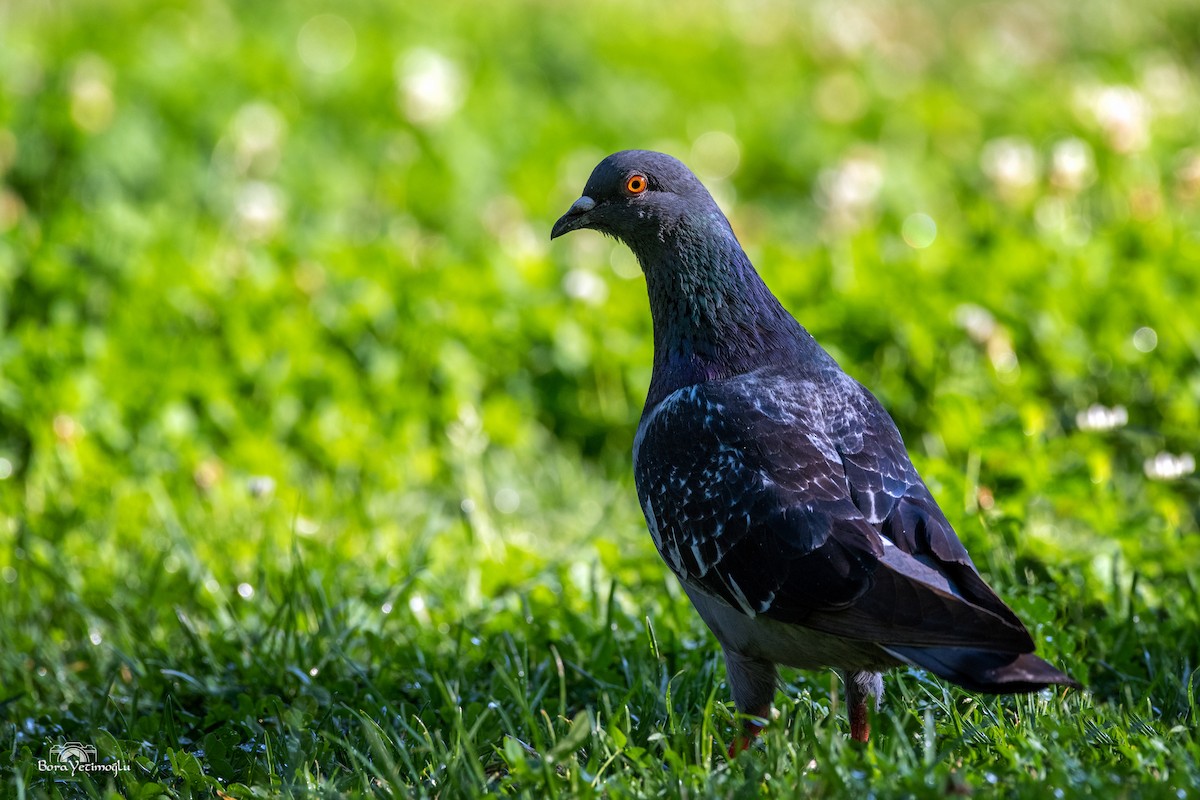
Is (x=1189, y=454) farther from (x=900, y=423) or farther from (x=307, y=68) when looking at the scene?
(x=307, y=68)

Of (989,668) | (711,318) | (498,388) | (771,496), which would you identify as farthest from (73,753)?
(498,388)

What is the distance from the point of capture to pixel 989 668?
2.53 metres

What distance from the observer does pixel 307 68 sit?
779cm

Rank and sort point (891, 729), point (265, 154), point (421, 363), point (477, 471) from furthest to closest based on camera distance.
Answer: point (265, 154)
point (421, 363)
point (477, 471)
point (891, 729)

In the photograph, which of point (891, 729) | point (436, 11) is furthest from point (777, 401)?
point (436, 11)

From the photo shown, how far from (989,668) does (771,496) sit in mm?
589

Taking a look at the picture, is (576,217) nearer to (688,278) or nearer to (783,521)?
(688,278)

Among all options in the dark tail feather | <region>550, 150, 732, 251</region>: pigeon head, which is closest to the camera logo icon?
<region>550, 150, 732, 251</region>: pigeon head

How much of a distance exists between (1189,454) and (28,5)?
7.82 m

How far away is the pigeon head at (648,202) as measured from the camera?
3.36 meters

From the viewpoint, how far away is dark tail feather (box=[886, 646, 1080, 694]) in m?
2.47

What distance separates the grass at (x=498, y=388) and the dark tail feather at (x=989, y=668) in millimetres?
178

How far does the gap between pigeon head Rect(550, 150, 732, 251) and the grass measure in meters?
0.97

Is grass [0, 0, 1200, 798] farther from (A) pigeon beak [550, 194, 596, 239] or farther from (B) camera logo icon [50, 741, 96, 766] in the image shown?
(A) pigeon beak [550, 194, 596, 239]
